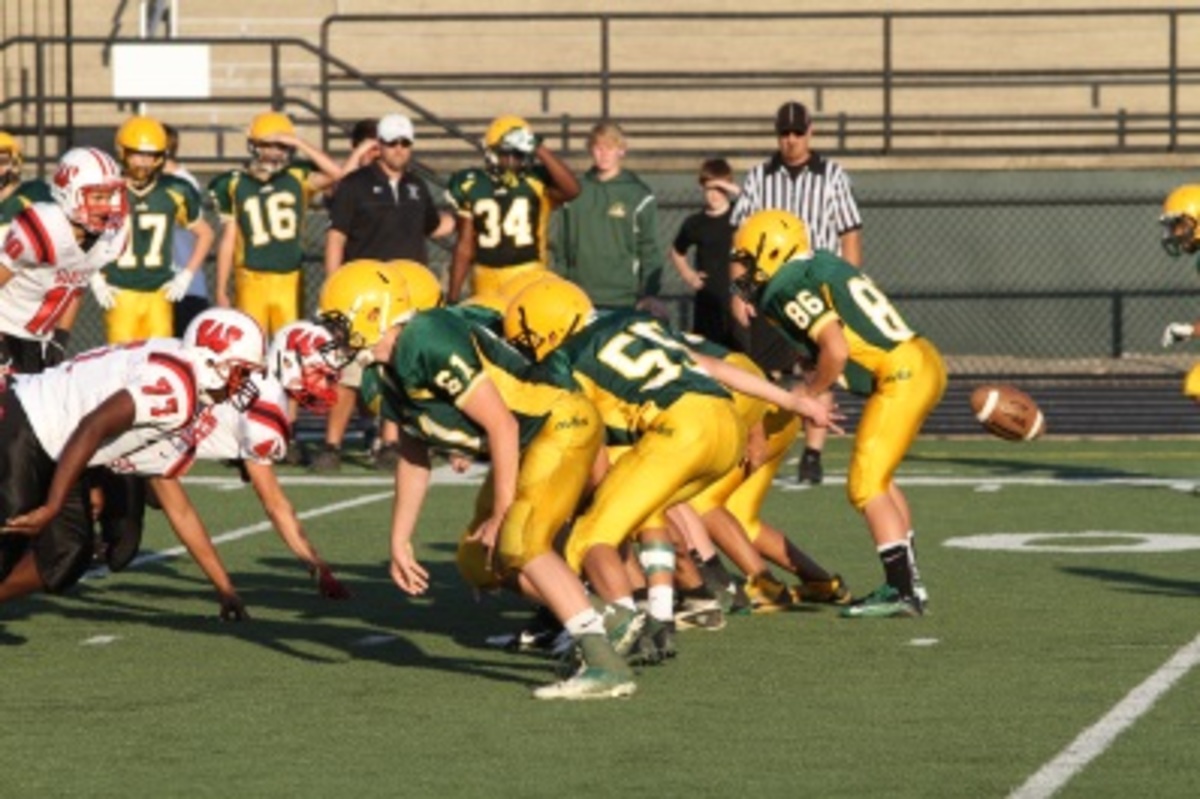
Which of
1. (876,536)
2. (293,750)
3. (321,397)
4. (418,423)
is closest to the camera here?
(293,750)

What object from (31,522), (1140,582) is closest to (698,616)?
(1140,582)

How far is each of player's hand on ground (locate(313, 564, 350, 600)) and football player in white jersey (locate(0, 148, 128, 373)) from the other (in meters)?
1.38

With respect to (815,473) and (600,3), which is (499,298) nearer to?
(815,473)

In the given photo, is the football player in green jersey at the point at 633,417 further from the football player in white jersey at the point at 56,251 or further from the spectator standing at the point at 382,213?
the spectator standing at the point at 382,213

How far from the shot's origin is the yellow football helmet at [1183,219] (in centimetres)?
1384

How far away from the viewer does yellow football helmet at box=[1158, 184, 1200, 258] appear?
13844 millimetres

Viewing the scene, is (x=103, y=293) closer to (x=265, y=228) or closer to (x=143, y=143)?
(x=143, y=143)

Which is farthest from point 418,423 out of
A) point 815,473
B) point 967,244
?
point 967,244

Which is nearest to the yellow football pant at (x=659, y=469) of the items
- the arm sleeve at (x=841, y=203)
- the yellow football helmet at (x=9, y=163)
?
the arm sleeve at (x=841, y=203)

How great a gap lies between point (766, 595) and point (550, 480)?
230 cm

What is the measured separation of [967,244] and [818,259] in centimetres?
1419

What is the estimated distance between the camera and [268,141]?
1728 cm

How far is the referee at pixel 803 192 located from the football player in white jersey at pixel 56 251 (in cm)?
400

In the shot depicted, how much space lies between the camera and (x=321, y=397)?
38.8 feet
